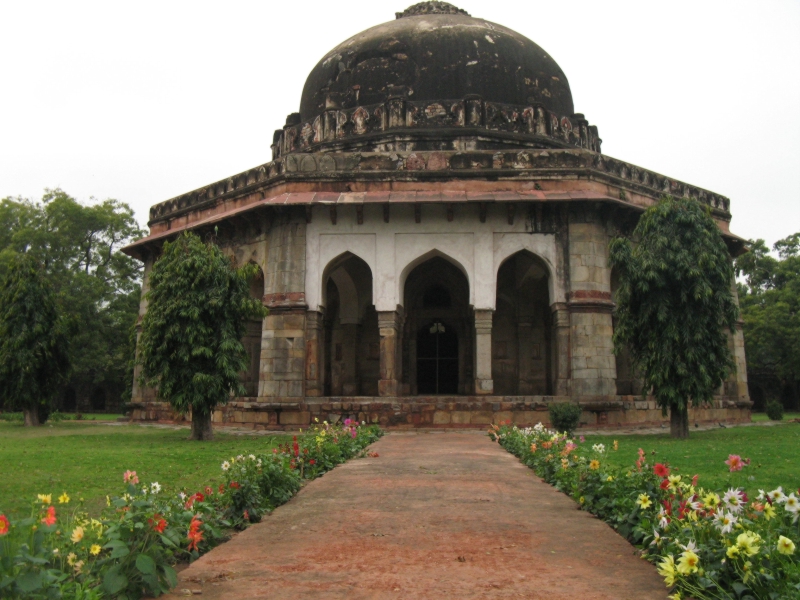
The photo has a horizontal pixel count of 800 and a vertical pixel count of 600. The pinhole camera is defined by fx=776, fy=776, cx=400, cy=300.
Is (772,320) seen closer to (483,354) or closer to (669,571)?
(483,354)

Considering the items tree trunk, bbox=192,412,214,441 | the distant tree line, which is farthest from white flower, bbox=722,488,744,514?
the distant tree line

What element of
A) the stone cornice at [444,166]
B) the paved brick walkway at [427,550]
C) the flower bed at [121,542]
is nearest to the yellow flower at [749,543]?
the paved brick walkway at [427,550]

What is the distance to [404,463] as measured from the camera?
8.22 meters

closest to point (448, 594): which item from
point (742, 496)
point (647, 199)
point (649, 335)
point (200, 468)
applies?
point (742, 496)

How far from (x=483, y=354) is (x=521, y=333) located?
3.35m

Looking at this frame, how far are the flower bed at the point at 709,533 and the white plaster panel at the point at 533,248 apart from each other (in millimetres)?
10598

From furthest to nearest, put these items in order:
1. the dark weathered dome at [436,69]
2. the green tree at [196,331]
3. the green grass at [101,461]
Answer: the dark weathered dome at [436,69]
the green tree at [196,331]
the green grass at [101,461]

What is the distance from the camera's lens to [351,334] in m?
18.8

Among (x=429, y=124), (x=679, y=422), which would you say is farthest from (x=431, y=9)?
(x=679, y=422)

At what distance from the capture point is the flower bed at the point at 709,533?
9.85 ft

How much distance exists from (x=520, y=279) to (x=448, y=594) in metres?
15.2

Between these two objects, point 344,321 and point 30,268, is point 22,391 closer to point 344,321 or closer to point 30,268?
point 30,268

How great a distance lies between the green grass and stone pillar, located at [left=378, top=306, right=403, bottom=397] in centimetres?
312

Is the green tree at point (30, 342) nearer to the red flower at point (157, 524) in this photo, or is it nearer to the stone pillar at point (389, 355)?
the stone pillar at point (389, 355)
